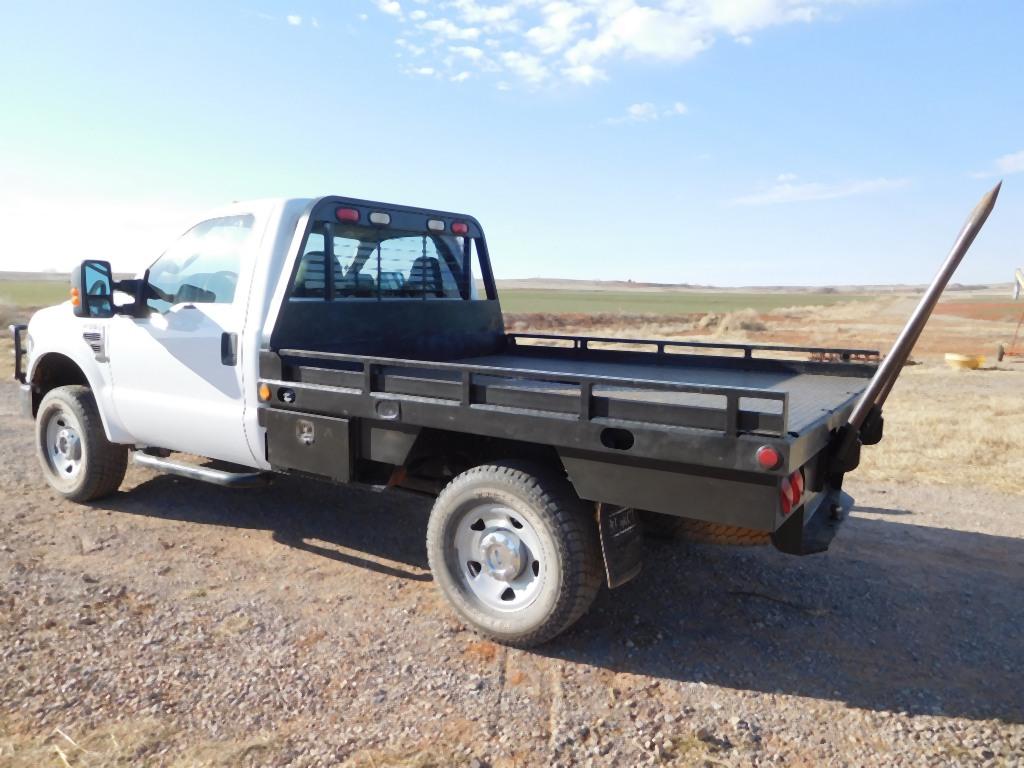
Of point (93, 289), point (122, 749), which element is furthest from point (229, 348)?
point (122, 749)

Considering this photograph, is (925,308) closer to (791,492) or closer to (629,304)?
(791,492)

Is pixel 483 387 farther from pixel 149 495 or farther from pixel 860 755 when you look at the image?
pixel 149 495

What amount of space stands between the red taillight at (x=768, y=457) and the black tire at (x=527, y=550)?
93cm

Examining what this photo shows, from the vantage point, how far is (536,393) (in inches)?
141

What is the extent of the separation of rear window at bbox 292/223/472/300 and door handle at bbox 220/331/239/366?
44cm

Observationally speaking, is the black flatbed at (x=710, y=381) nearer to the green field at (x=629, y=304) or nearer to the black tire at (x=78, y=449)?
the black tire at (x=78, y=449)

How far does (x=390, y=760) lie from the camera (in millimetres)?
2924

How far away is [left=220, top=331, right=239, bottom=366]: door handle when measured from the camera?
4.67 metres

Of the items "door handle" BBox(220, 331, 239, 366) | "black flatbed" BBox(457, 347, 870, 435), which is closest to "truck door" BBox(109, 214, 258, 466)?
"door handle" BBox(220, 331, 239, 366)

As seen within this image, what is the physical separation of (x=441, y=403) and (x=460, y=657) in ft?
3.89

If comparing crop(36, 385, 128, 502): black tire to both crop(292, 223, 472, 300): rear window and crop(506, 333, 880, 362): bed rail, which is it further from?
crop(506, 333, 880, 362): bed rail

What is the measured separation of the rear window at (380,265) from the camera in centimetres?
484

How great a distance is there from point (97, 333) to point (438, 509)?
3.10m

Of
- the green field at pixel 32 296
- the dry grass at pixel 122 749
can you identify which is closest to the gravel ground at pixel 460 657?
the dry grass at pixel 122 749
